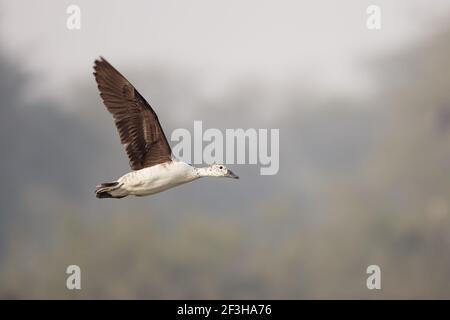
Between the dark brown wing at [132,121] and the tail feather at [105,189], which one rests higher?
the dark brown wing at [132,121]

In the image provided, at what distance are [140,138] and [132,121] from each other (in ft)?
1.08

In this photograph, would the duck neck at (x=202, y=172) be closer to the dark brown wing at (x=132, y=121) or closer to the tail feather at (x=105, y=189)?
the dark brown wing at (x=132, y=121)

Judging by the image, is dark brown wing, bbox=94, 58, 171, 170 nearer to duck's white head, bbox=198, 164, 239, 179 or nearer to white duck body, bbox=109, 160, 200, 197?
white duck body, bbox=109, 160, 200, 197

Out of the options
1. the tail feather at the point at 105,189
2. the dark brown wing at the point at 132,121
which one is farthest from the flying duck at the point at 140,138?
the tail feather at the point at 105,189

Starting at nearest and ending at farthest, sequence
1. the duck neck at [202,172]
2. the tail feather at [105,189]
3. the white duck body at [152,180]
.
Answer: the tail feather at [105,189] → the white duck body at [152,180] → the duck neck at [202,172]

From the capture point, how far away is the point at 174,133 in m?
54.9

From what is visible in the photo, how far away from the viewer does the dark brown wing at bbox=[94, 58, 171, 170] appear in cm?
1789

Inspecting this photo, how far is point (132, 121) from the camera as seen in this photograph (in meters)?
18.0

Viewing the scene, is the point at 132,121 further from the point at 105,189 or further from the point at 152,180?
the point at 105,189

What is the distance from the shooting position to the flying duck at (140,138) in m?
17.7

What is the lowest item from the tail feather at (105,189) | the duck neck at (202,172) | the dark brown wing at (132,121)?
the tail feather at (105,189)

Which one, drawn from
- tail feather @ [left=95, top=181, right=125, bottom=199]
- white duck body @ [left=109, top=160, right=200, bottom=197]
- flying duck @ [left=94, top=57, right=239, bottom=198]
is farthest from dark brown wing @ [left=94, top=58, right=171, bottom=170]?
tail feather @ [left=95, top=181, right=125, bottom=199]

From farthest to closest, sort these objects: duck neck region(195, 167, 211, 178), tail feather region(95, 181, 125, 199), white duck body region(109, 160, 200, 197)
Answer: duck neck region(195, 167, 211, 178), white duck body region(109, 160, 200, 197), tail feather region(95, 181, 125, 199)
